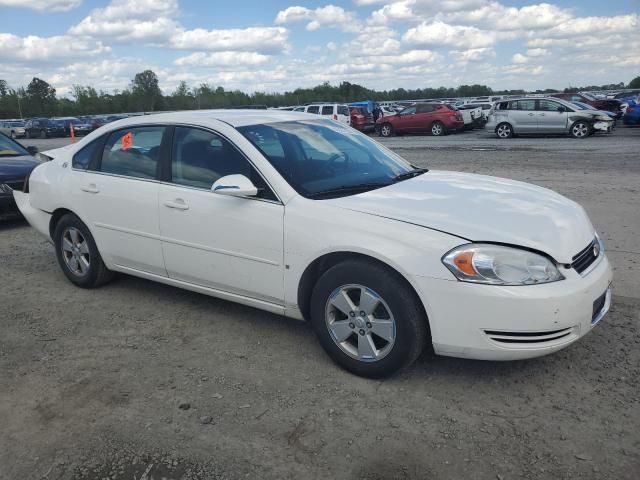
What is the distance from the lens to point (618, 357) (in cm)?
361

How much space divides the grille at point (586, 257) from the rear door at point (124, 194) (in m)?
2.85

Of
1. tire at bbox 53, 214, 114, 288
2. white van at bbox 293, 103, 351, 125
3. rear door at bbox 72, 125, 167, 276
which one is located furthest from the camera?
white van at bbox 293, 103, 351, 125

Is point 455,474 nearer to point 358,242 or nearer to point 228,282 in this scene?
point 358,242

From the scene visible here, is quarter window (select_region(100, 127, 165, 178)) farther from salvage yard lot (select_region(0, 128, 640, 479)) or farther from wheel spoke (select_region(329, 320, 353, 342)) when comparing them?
wheel spoke (select_region(329, 320, 353, 342))

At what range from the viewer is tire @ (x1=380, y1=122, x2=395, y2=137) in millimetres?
26755

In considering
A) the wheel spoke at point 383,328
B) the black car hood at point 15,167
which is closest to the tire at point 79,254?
the wheel spoke at point 383,328

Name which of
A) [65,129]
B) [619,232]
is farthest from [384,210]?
[65,129]

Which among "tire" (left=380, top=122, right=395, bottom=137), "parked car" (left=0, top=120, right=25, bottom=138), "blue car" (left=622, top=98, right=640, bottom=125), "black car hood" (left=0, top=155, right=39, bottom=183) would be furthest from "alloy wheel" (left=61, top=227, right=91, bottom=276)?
"parked car" (left=0, top=120, right=25, bottom=138)

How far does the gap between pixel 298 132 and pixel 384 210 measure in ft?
4.10

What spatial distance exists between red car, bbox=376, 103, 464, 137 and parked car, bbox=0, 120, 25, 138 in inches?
1243

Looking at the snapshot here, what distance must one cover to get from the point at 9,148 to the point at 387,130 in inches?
780

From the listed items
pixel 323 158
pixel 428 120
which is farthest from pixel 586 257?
pixel 428 120

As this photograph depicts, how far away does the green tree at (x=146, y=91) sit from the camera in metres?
78.2

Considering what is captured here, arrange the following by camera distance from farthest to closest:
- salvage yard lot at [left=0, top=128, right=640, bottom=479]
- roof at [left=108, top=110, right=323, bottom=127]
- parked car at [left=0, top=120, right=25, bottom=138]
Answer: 1. parked car at [left=0, top=120, right=25, bottom=138]
2. roof at [left=108, top=110, right=323, bottom=127]
3. salvage yard lot at [left=0, top=128, right=640, bottom=479]
